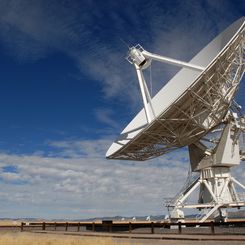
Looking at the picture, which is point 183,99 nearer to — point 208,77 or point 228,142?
point 208,77

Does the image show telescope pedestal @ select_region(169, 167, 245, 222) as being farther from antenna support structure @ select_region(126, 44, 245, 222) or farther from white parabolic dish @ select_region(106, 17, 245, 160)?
white parabolic dish @ select_region(106, 17, 245, 160)

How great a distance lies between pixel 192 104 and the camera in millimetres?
31641


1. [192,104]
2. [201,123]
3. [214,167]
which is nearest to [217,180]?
[214,167]

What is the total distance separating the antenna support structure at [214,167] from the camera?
3581cm

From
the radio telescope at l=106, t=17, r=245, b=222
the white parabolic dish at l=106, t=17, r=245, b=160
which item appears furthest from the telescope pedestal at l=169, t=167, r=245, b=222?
the white parabolic dish at l=106, t=17, r=245, b=160

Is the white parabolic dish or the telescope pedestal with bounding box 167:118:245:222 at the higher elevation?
the white parabolic dish

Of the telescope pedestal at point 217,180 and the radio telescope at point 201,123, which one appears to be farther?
the telescope pedestal at point 217,180

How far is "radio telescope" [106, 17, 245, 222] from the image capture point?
30953mm

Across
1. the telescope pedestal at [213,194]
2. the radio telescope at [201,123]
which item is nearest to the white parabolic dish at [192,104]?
the radio telescope at [201,123]

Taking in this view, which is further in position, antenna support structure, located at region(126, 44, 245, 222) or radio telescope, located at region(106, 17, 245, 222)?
antenna support structure, located at region(126, 44, 245, 222)

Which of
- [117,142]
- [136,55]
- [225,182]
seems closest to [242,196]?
[225,182]

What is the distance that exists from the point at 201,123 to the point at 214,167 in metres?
5.73

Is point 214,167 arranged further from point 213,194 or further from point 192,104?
point 192,104

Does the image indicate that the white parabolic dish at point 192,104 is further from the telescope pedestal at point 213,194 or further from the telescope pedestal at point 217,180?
the telescope pedestal at point 213,194
